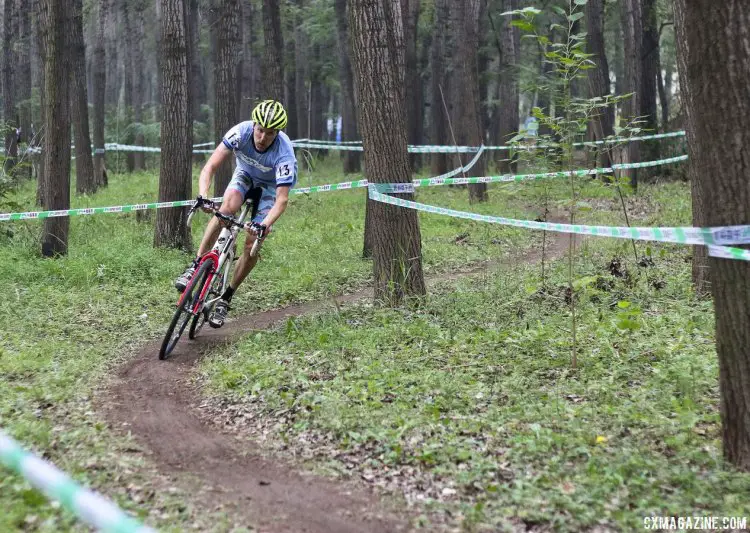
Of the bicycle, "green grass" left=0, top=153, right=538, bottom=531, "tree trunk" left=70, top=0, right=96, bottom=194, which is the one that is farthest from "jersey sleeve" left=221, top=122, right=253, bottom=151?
"tree trunk" left=70, top=0, right=96, bottom=194

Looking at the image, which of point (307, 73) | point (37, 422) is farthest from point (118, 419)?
point (307, 73)

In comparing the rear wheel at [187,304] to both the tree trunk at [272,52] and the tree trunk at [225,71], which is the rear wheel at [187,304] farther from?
the tree trunk at [272,52]

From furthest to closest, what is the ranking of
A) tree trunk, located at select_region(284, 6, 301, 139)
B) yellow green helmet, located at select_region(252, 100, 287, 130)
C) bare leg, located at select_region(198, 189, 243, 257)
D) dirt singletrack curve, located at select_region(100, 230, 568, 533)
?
tree trunk, located at select_region(284, 6, 301, 139) < bare leg, located at select_region(198, 189, 243, 257) < yellow green helmet, located at select_region(252, 100, 287, 130) < dirt singletrack curve, located at select_region(100, 230, 568, 533)

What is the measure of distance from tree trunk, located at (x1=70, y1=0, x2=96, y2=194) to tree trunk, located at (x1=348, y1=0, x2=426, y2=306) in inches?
537

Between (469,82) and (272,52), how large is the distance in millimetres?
4922

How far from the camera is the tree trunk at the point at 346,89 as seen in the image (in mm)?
26750

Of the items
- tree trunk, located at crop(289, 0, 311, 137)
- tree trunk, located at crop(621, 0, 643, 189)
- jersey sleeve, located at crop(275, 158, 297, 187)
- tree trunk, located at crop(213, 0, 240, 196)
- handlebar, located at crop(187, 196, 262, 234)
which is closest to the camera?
handlebar, located at crop(187, 196, 262, 234)

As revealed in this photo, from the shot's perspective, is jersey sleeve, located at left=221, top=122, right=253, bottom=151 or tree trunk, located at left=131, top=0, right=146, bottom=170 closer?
jersey sleeve, located at left=221, top=122, right=253, bottom=151

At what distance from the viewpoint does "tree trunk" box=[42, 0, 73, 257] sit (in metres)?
11.4

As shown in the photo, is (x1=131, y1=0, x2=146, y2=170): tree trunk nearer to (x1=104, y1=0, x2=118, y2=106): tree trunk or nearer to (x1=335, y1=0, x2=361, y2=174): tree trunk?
(x1=104, y1=0, x2=118, y2=106): tree trunk

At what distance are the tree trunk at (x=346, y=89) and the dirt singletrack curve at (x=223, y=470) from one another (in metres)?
20.0

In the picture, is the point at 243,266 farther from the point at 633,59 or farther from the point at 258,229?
the point at 633,59

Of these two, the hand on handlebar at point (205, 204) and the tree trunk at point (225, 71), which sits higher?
the tree trunk at point (225, 71)

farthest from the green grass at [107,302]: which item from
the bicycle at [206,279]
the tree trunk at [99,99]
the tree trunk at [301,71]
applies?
the tree trunk at [301,71]
